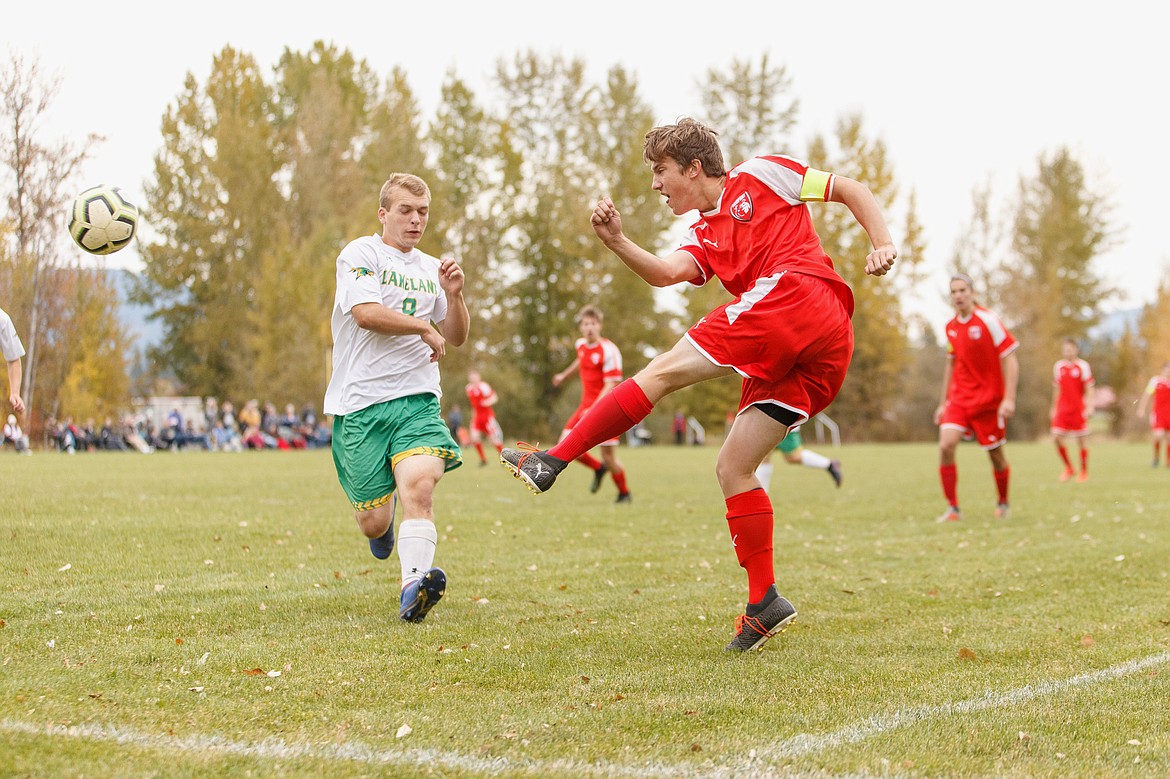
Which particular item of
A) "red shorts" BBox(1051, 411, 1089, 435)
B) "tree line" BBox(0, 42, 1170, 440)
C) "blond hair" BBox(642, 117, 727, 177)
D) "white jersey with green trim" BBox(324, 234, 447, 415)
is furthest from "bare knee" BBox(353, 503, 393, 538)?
"tree line" BBox(0, 42, 1170, 440)

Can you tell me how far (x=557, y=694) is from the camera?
3828mm

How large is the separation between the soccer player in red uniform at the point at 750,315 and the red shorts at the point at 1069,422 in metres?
15.9

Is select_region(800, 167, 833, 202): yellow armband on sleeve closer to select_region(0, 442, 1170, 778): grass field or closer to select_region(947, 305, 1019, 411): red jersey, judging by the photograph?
select_region(0, 442, 1170, 778): grass field

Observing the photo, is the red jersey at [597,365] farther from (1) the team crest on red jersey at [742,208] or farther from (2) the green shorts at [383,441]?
(1) the team crest on red jersey at [742,208]

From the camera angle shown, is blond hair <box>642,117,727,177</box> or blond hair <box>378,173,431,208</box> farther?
blond hair <box>378,173,431,208</box>

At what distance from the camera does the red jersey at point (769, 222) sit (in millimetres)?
4609

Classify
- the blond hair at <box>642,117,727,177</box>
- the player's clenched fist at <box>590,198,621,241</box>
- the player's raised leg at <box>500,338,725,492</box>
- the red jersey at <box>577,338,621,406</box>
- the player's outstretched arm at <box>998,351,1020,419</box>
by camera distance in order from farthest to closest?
the red jersey at <box>577,338,621,406</box>
the player's outstretched arm at <box>998,351,1020,419</box>
the blond hair at <box>642,117,727,177</box>
the player's clenched fist at <box>590,198,621,241</box>
the player's raised leg at <box>500,338,725,492</box>

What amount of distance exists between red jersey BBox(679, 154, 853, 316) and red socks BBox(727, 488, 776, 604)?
0.91 metres

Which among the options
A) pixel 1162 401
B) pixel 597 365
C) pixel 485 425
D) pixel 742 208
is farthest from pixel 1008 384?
pixel 485 425

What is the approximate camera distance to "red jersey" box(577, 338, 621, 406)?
42.8ft

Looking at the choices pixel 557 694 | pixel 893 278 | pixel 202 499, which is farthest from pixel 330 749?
pixel 893 278

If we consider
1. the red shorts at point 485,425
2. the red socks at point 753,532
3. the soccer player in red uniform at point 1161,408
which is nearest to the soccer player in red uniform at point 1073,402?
the soccer player in red uniform at point 1161,408

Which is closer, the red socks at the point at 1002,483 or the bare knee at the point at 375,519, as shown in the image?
the bare knee at the point at 375,519

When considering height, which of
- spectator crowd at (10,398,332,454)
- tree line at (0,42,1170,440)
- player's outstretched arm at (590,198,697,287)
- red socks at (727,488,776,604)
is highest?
tree line at (0,42,1170,440)
